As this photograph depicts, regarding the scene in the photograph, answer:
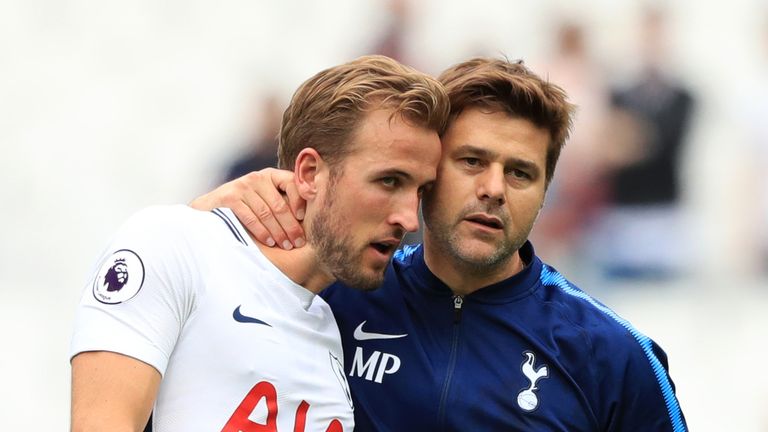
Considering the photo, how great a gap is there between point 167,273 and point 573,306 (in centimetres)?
129

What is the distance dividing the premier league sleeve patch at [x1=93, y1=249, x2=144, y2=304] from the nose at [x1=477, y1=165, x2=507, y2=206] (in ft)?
3.48

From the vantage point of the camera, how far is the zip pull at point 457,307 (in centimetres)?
431

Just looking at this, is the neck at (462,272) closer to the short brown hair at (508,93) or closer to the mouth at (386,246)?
the mouth at (386,246)

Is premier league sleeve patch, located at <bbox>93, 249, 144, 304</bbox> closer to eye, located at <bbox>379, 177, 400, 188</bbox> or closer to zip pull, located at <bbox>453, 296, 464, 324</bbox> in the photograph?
eye, located at <bbox>379, 177, 400, 188</bbox>

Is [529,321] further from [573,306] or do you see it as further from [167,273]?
[167,273]

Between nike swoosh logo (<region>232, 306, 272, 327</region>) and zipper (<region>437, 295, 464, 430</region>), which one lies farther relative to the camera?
zipper (<region>437, 295, 464, 430</region>)

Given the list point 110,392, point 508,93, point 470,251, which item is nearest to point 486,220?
point 470,251

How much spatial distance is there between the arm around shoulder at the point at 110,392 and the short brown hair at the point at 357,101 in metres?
0.94

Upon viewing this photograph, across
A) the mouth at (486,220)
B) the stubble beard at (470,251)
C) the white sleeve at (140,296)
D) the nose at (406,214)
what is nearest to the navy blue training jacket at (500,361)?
the stubble beard at (470,251)

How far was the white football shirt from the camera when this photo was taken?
144 inches

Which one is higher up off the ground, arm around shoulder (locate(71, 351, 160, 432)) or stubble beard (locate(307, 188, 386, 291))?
stubble beard (locate(307, 188, 386, 291))

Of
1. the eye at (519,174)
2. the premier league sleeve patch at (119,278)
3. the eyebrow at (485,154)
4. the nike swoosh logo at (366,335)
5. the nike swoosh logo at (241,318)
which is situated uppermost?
the eyebrow at (485,154)

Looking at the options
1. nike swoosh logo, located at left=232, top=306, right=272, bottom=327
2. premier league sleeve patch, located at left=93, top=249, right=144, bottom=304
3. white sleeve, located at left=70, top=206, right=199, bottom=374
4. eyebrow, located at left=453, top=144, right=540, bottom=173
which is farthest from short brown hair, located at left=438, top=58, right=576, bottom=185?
premier league sleeve patch, located at left=93, top=249, right=144, bottom=304

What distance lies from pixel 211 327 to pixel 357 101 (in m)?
0.82
